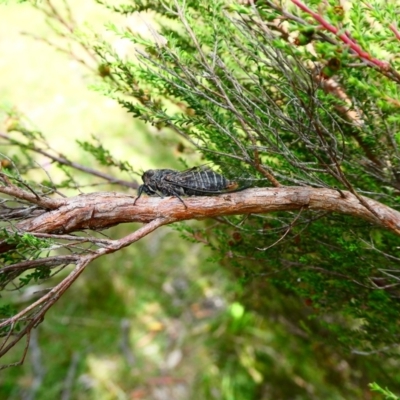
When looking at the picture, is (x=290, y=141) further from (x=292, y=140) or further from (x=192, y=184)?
(x=192, y=184)

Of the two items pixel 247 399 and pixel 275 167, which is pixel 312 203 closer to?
pixel 275 167

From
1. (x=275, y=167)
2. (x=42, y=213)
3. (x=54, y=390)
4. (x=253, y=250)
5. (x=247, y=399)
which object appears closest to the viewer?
(x=42, y=213)

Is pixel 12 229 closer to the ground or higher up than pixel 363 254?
higher up

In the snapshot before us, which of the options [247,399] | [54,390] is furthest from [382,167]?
[54,390]

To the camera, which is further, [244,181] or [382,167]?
[382,167]

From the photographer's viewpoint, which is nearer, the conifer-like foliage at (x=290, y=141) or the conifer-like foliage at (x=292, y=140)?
the conifer-like foliage at (x=290, y=141)

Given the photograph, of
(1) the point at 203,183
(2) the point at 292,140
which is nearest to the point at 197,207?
(1) the point at 203,183
